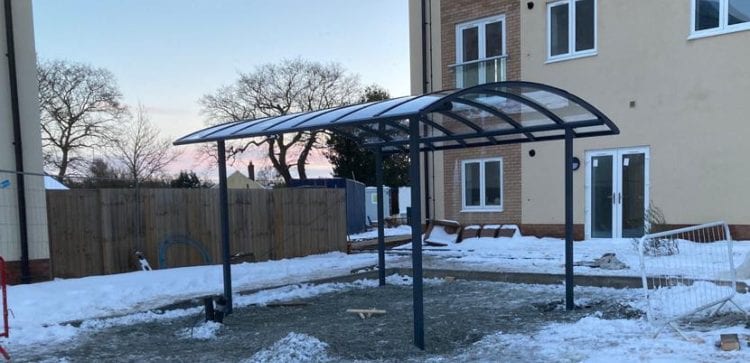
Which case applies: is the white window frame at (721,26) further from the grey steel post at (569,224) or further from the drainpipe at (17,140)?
the drainpipe at (17,140)

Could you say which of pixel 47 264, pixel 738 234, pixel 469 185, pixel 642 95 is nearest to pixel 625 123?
pixel 642 95

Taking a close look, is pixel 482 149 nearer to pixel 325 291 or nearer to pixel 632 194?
pixel 632 194

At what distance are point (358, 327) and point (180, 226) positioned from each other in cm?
674

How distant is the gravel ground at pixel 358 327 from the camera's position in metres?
5.72

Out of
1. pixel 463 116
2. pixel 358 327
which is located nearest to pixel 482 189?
pixel 463 116

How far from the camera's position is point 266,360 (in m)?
5.31

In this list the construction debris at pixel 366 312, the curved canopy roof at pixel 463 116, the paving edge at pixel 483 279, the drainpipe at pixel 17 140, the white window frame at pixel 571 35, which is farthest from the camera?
the white window frame at pixel 571 35

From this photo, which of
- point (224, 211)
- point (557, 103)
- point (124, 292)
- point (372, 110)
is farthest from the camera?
point (124, 292)

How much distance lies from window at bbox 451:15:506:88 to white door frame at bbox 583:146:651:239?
3.29 m

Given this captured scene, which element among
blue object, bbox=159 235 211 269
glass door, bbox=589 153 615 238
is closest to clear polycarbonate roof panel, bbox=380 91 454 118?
blue object, bbox=159 235 211 269

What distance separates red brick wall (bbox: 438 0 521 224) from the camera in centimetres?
1473

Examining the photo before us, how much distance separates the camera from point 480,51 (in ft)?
50.7

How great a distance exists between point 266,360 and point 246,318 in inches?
85.2

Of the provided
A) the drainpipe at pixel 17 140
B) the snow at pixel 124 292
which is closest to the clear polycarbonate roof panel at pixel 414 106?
the snow at pixel 124 292
